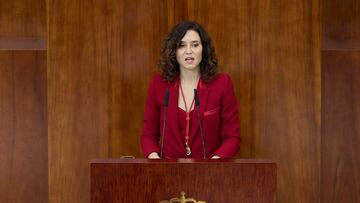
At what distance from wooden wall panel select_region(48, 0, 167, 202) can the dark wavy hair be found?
1.83ft

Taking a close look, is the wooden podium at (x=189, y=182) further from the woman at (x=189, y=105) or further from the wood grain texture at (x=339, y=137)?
the wood grain texture at (x=339, y=137)

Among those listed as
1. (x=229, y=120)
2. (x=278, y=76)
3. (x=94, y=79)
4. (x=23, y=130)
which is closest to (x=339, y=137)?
(x=278, y=76)

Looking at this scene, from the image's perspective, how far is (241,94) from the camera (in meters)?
2.72

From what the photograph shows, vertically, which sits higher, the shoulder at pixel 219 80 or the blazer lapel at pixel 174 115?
the shoulder at pixel 219 80

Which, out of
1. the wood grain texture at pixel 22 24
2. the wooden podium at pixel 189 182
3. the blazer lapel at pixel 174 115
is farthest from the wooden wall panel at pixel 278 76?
the wooden podium at pixel 189 182

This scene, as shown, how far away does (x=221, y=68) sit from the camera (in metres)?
2.70

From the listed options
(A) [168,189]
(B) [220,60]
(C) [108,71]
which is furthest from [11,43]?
(A) [168,189]

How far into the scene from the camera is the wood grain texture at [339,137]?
2.79 metres

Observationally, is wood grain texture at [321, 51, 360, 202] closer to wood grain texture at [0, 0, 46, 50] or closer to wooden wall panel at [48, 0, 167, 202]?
wooden wall panel at [48, 0, 167, 202]

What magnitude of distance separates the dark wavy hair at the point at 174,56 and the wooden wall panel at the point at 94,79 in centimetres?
56

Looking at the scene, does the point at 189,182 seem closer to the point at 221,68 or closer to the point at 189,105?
the point at 189,105

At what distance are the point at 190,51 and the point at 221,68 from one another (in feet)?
2.04

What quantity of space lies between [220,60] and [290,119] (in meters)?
0.44

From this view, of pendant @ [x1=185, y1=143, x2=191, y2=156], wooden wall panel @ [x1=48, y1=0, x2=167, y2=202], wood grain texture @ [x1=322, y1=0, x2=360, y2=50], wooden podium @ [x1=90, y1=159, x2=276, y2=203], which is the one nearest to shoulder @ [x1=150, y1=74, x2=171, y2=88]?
pendant @ [x1=185, y1=143, x2=191, y2=156]
